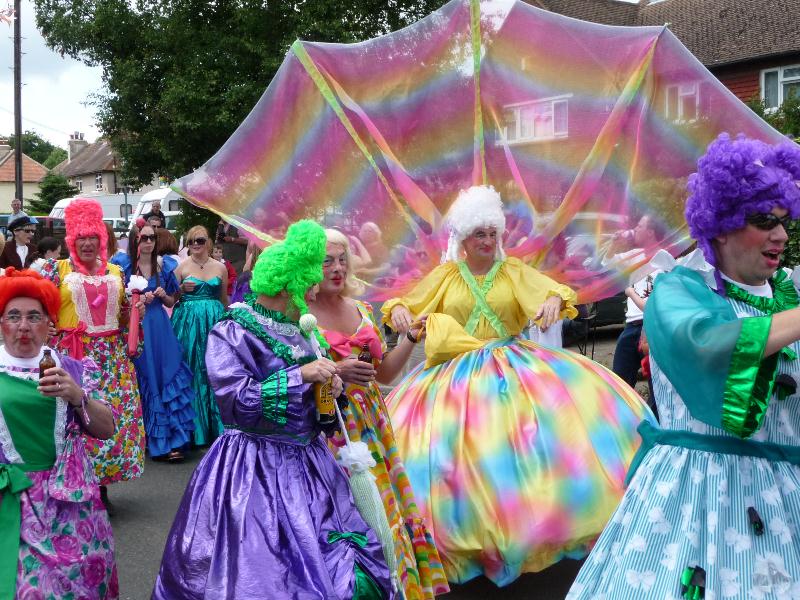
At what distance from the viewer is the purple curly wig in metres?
2.60

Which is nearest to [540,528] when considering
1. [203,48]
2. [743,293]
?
[743,293]

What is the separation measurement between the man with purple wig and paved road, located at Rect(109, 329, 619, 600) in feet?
7.14

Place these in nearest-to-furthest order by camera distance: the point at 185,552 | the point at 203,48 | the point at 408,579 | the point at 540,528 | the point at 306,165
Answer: the point at 185,552 < the point at 408,579 < the point at 540,528 < the point at 306,165 < the point at 203,48

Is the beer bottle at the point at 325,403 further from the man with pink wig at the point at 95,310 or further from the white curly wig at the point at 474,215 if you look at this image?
the man with pink wig at the point at 95,310

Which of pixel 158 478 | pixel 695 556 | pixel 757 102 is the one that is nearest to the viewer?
pixel 695 556

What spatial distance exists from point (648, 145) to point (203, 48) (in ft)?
49.7

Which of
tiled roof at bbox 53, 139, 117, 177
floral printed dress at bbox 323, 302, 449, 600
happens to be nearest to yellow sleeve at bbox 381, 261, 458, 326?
floral printed dress at bbox 323, 302, 449, 600

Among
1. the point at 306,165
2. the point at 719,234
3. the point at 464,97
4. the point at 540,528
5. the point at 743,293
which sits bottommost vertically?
the point at 540,528

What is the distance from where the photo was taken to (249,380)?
337 centimetres

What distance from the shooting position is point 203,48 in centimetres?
1856

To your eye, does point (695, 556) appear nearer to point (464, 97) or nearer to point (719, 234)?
point (719, 234)

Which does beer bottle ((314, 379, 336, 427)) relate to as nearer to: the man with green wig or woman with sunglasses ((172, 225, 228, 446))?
the man with green wig

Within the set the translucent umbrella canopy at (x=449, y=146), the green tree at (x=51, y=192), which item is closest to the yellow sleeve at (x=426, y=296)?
the translucent umbrella canopy at (x=449, y=146)

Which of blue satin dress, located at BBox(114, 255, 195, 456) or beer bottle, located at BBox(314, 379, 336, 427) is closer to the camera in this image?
beer bottle, located at BBox(314, 379, 336, 427)
